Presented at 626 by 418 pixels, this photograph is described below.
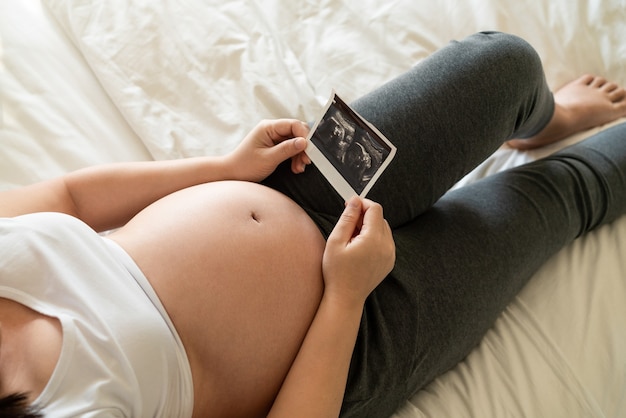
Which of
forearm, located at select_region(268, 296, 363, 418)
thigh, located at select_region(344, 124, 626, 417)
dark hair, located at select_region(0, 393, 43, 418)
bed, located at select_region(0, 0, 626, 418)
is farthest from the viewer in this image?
bed, located at select_region(0, 0, 626, 418)

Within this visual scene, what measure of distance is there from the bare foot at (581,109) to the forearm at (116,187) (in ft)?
2.41

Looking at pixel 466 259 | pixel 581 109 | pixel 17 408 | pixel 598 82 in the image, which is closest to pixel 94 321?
pixel 17 408

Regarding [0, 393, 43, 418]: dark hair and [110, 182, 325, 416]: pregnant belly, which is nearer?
[0, 393, 43, 418]: dark hair

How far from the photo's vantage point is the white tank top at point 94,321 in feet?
2.12

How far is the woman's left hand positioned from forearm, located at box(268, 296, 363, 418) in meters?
0.27

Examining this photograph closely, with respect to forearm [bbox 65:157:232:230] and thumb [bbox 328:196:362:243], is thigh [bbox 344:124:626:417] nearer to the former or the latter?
thumb [bbox 328:196:362:243]

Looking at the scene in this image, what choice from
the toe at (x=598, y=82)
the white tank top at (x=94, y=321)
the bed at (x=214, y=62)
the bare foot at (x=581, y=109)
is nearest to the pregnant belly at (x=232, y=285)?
the white tank top at (x=94, y=321)

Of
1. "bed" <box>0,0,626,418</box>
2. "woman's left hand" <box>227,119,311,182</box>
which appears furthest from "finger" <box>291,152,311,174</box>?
"bed" <box>0,0,626,418</box>

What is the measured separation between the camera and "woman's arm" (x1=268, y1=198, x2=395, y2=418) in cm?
74

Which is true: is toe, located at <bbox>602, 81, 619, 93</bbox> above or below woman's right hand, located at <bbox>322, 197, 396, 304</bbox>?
below

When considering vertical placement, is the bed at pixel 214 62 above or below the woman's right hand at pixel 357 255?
above

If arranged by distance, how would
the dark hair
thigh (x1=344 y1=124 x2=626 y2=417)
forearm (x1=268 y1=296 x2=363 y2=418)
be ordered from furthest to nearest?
1. thigh (x1=344 y1=124 x2=626 y2=417)
2. forearm (x1=268 y1=296 x2=363 y2=418)
3. the dark hair

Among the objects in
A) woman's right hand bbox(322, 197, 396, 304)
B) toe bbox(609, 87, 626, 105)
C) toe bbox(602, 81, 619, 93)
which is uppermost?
woman's right hand bbox(322, 197, 396, 304)

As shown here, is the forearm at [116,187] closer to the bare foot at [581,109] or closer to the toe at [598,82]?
the bare foot at [581,109]
